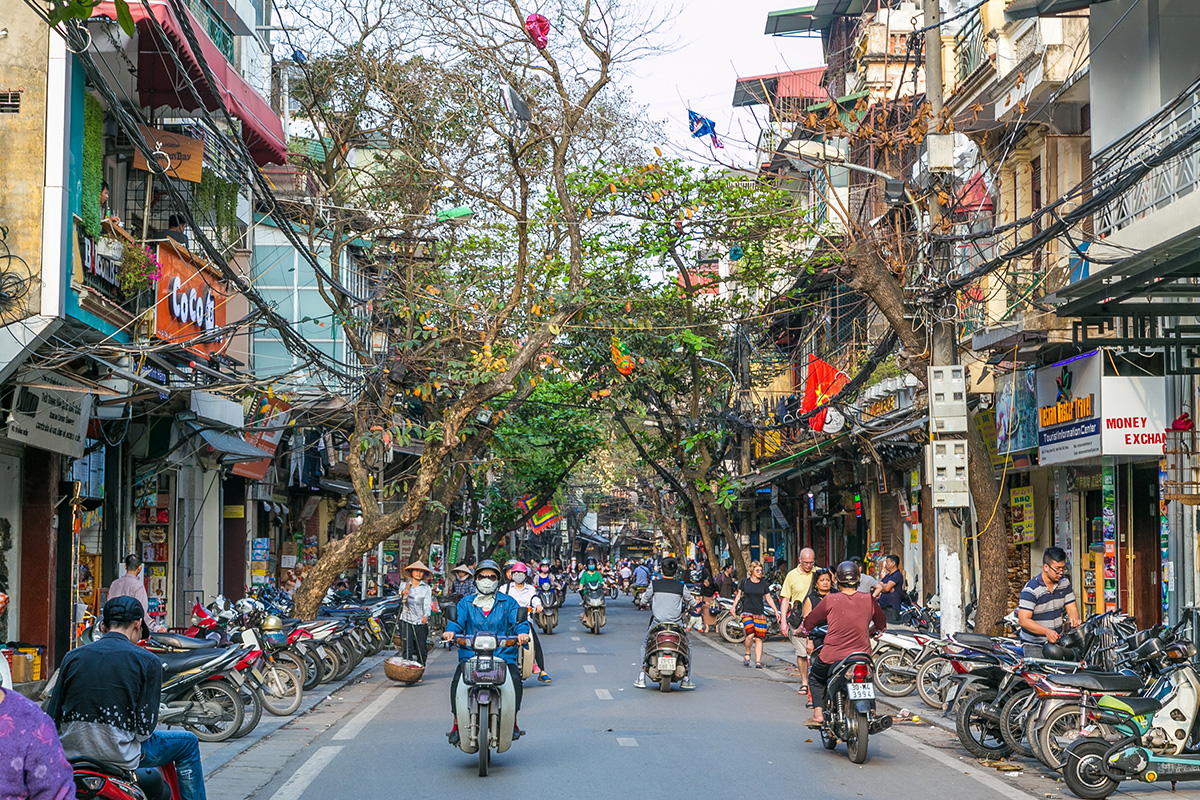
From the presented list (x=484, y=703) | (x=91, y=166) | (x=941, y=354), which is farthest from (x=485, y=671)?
(x=941, y=354)

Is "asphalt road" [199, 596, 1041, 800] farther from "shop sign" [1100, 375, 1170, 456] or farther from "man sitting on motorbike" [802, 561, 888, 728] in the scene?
"shop sign" [1100, 375, 1170, 456]

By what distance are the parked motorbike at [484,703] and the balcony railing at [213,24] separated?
33.9 feet

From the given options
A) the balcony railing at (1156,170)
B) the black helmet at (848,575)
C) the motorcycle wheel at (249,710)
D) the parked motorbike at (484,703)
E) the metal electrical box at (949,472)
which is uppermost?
the balcony railing at (1156,170)

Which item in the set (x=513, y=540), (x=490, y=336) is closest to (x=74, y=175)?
(x=490, y=336)

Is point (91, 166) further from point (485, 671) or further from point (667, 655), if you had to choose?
point (667, 655)

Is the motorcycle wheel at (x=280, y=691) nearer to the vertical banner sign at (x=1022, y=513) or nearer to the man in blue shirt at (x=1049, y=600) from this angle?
the man in blue shirt at (x=1049, y=600)

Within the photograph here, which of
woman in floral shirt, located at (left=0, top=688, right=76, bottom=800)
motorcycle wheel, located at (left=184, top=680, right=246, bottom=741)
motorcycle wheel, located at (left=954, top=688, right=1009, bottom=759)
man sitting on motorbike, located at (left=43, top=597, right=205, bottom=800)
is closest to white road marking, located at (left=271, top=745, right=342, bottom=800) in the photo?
motorcycle wheel, located at (left=184, top=680, right=246, bottom=741)

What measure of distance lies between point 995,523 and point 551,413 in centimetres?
1949

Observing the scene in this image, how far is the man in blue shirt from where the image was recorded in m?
12.1

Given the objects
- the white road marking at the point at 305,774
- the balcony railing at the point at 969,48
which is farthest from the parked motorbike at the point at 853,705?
the balcony railing at the point at 969,48

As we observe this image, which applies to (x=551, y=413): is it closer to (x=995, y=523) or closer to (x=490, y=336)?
(x=490, y=336)

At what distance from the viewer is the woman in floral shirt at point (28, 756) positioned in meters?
4.39

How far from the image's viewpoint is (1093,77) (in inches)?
579

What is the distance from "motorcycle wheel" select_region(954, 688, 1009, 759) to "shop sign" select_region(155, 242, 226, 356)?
29.7ft
